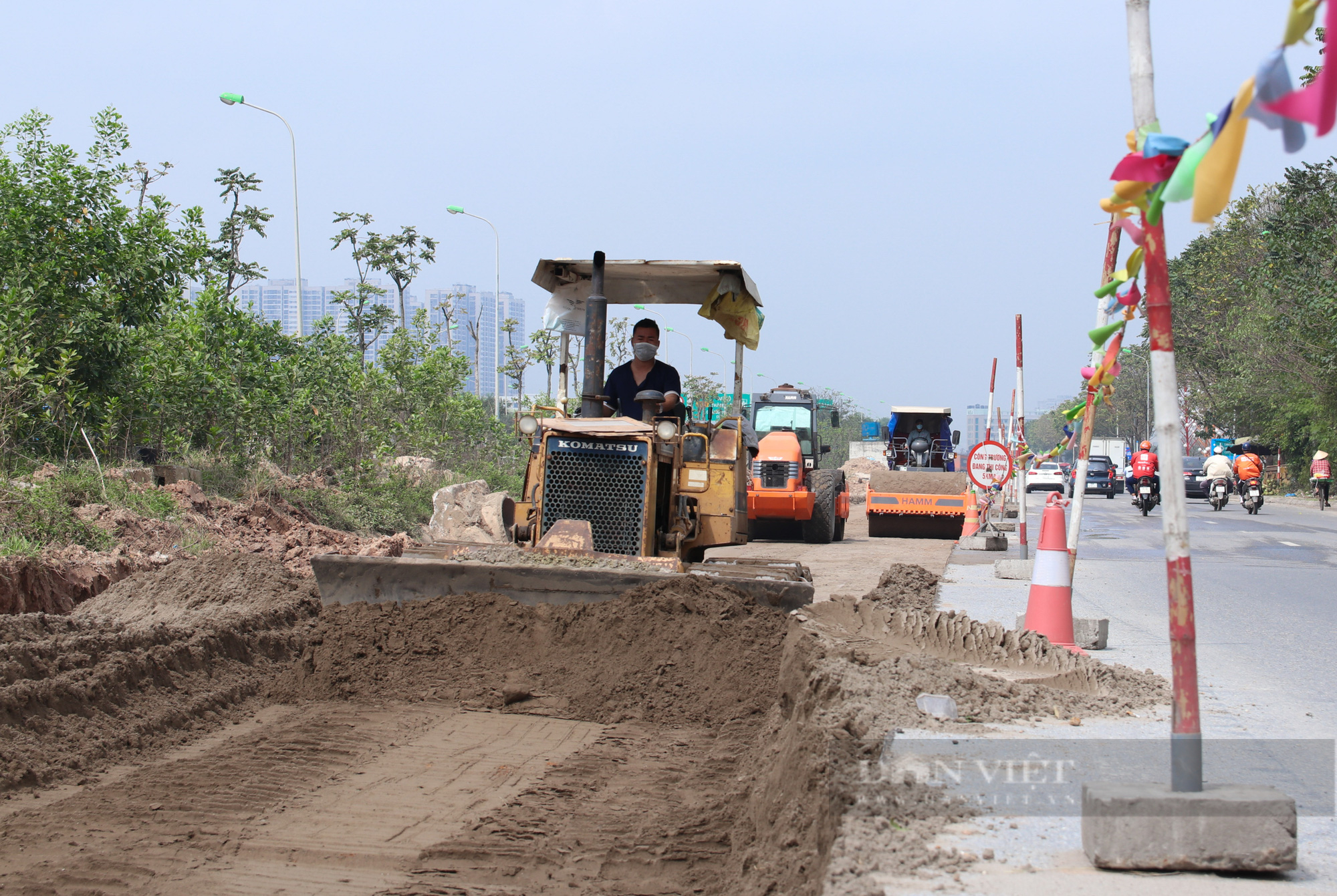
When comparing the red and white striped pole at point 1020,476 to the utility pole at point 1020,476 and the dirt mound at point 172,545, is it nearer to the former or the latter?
the utility pole at point 1020,476

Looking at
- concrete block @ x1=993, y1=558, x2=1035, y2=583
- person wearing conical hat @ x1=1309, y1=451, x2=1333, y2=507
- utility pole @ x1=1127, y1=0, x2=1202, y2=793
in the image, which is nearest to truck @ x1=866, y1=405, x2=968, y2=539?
concrete block @ x1=993, y1=558, x2=1035, y2=583

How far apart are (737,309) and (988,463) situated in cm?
807

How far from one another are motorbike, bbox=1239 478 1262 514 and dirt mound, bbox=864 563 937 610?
22239 millimetres

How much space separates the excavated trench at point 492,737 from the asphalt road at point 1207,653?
264 millimetres

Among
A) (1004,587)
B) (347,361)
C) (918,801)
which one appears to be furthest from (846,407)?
(918,801)

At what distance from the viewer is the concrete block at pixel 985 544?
1612 cm

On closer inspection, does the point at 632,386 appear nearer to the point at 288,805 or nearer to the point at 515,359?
the point at 288,805

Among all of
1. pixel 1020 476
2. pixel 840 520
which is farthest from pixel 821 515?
pixel 1020 476

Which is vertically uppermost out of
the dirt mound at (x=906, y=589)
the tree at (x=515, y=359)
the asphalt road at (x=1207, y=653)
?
the tree at (x=515, y=359)

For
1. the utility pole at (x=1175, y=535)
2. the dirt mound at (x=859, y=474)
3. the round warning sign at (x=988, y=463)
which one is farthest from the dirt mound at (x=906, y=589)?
the dirt mound at (x=859, y=474)

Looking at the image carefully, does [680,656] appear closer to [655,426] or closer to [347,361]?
[655,426]

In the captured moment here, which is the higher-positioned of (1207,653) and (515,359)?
(515,359)

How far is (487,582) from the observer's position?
23.9 feet

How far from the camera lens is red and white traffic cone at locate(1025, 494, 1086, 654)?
24.2 feet
